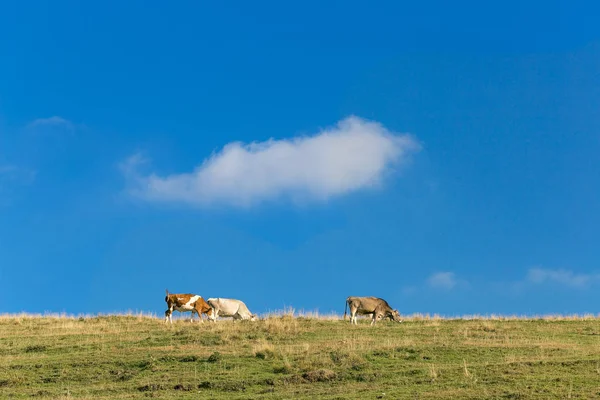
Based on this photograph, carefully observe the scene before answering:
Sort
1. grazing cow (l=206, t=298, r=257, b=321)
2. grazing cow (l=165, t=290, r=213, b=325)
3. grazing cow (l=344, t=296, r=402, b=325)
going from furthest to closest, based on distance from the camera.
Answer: grazing cow (l=206, t=298, r=257, b=321) < grazing cow (l=165, t=290, r=213, b=325) < grazing cow (l=344, t=296, r=402, b=325)

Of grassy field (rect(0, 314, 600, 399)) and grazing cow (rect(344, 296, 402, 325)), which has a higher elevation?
grazing cow (rect(344, 296, 402, 325))

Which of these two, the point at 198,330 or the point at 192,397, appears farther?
the point at 198,330

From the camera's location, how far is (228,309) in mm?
42094

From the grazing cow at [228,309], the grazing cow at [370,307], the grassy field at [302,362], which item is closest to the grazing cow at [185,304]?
the grazing cow at [228,309]

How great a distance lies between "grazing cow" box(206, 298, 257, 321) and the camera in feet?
138

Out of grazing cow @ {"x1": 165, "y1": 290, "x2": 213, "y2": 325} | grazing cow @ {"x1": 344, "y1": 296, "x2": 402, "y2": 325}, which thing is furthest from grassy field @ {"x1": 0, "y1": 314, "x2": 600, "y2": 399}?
grazing cow @ {"x1": 165, "y1": 290, "x2": 213, "y2": 325}

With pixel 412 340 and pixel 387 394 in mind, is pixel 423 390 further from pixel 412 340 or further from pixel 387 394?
pixel 412 340

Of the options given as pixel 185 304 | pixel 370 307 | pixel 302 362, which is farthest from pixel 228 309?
pixel 302 362

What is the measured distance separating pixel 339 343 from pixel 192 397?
886cm

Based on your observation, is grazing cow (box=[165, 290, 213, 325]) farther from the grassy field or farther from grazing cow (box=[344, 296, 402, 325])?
grazing cow (box=[344, 296, 402, 325])

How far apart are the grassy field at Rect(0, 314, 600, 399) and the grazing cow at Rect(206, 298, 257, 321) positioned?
260 inches

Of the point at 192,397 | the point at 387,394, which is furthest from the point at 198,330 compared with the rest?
the point at 387,394

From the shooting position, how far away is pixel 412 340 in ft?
94.8

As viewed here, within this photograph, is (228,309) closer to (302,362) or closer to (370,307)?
(370,307)
